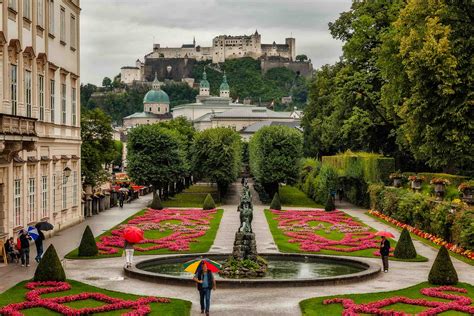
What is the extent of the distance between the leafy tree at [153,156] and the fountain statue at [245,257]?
4489cm

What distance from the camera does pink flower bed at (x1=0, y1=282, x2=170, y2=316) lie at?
22.5 metres

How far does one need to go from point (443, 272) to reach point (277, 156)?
46.6m

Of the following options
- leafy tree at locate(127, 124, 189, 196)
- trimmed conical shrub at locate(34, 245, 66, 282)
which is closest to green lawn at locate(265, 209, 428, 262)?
trimmed conical shrub at locate(34, 245, 66, 282)

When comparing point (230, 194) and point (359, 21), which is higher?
point (359, 21)

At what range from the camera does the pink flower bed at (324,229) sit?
130ft

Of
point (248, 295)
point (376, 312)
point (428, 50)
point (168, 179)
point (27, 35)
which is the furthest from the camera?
point (168, 179)

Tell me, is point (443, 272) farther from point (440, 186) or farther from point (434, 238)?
point (440, 186)

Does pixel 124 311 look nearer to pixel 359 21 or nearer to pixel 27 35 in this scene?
pixel 27 35

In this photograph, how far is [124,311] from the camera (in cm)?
2298

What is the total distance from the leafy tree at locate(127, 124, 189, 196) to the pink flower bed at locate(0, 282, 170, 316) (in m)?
48.5

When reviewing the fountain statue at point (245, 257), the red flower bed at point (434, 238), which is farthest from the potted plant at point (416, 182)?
the fountain statue at point (245, 257)

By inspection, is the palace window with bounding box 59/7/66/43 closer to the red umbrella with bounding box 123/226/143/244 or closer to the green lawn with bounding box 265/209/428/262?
the green lawn with bounding box 265/209/428/262

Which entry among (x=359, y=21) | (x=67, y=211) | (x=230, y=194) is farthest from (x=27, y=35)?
(x=230, y=194)

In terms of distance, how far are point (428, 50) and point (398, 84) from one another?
709 centimetres
